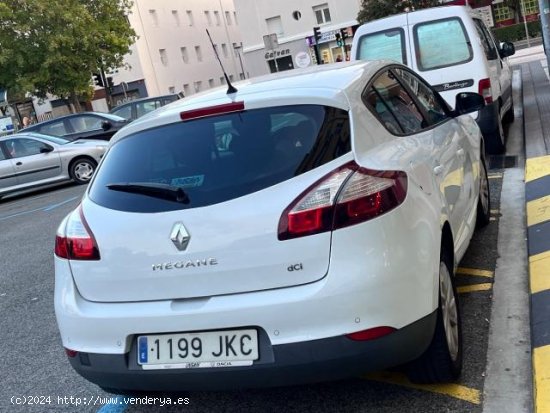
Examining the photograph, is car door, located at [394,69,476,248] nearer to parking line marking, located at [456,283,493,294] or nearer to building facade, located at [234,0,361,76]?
parking line marking, located at [456,283,493,294]

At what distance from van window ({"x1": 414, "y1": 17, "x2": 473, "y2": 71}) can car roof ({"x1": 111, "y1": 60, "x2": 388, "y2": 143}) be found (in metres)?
4.87

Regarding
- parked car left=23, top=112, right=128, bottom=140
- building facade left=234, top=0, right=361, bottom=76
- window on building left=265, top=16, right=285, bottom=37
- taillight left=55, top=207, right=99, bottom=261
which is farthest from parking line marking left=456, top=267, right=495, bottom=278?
window on building left=265, top=16, right=285, bottom=37

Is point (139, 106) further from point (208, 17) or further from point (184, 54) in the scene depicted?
point (208, 17)

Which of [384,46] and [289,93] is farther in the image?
[384,46]

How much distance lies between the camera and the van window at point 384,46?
8.74 metres

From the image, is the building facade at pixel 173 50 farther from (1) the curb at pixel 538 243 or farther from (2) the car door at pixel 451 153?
(2) the car door at pixel 451 153

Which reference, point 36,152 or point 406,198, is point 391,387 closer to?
point 406,198

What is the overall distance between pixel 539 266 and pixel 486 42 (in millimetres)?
5387

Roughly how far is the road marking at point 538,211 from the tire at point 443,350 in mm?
2543

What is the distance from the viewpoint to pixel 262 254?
9.23 ft

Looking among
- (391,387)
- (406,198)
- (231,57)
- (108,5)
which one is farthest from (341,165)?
(231,57)

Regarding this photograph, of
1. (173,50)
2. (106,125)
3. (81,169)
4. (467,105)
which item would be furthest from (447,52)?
(173,50)

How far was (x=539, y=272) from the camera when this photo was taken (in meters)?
4.49

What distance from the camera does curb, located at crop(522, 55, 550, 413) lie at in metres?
3.21
